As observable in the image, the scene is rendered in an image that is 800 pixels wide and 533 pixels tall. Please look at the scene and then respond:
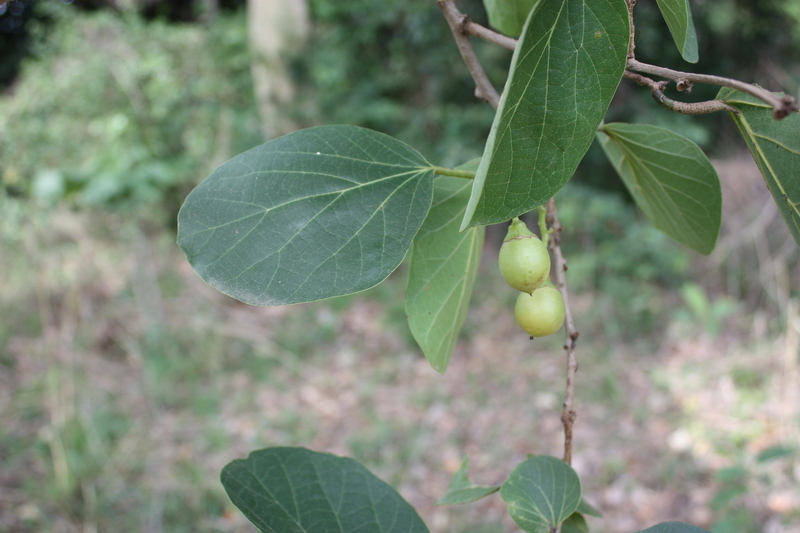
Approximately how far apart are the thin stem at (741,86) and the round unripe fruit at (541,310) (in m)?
0.16

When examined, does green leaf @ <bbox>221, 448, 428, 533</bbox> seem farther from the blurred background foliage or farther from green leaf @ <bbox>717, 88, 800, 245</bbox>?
the blurred background foliage

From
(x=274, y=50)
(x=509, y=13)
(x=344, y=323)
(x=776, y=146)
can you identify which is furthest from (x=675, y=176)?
(x=274, y=50)

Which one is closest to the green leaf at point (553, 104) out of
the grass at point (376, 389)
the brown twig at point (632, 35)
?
the brown twig at point (632, 35)

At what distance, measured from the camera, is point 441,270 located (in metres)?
0.49

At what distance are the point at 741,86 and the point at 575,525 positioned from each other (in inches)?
13.8

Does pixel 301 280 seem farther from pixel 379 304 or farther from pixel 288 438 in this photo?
pixel 379 304

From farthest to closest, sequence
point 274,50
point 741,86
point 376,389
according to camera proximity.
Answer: point 274,50 < point 376,389 < point 741,86

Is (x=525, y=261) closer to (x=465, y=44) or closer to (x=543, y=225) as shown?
(x=543, y=225)

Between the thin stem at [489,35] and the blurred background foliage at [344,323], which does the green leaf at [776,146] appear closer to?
the thin stem at [489,35]

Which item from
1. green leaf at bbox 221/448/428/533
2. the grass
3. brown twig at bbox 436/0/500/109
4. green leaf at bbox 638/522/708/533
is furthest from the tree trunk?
green leaf at bbox 638/522/708/533

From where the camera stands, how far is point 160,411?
2.89 m

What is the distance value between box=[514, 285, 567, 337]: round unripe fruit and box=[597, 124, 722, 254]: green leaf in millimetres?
161

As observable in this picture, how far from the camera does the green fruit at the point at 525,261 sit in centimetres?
39

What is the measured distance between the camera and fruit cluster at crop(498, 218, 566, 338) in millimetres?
389
